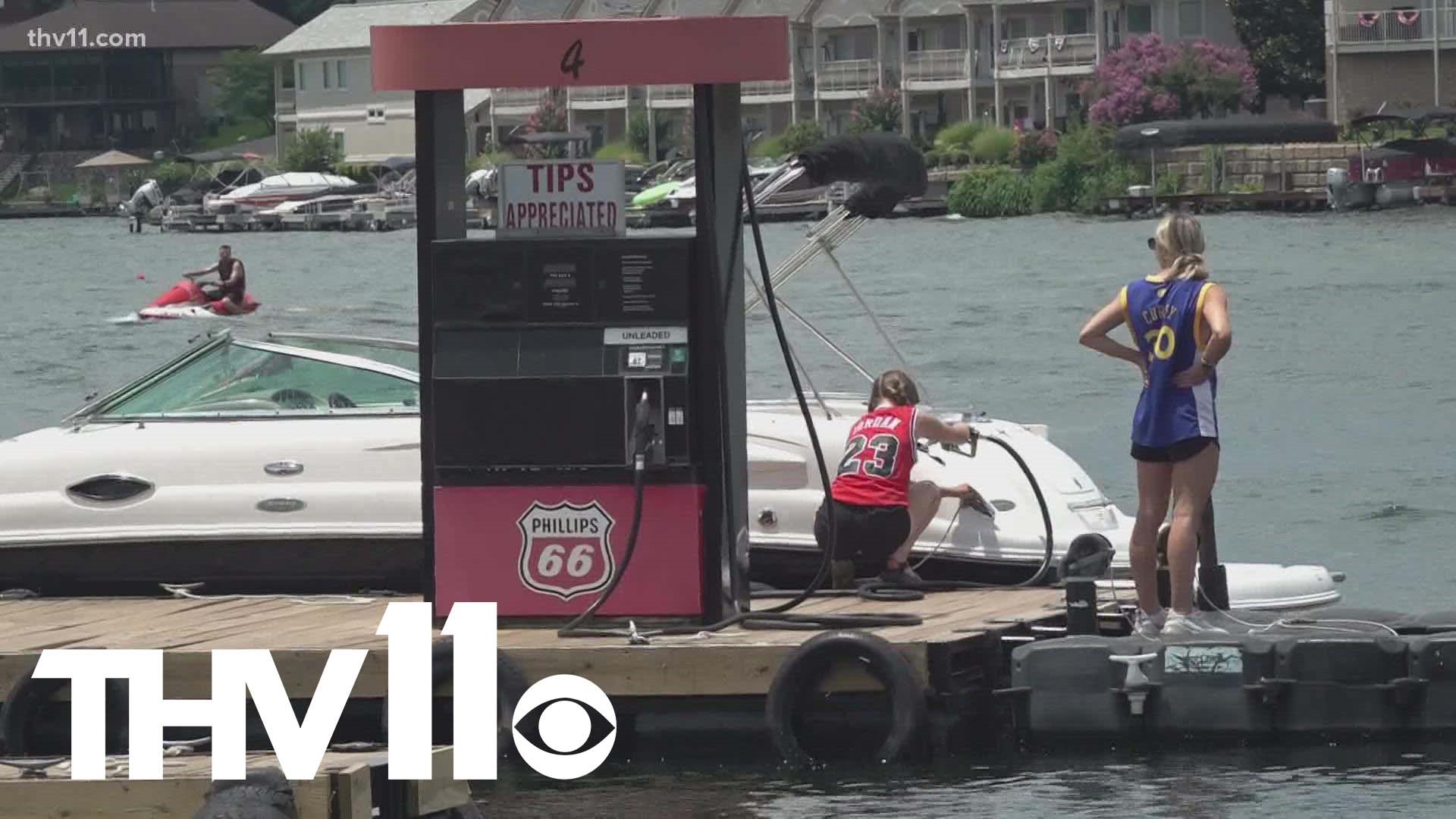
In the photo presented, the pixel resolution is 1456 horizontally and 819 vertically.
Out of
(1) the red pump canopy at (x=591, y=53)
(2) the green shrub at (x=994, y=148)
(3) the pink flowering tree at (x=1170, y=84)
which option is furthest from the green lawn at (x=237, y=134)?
(1) the red pump canopy at (x=591, y=53)

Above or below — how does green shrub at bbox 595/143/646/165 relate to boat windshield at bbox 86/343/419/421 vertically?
above

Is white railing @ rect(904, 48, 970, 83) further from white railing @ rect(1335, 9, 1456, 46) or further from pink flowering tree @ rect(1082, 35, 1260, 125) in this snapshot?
white railing @ rect(1335, 9, 1456, 46)

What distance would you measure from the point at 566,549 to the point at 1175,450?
249 cm

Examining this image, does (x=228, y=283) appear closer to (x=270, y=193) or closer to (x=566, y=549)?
(x=566, y=549)

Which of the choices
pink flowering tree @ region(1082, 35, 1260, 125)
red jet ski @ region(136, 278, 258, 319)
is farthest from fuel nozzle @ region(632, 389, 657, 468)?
pink flowering tree @ region(1082, 35, 1260, 125)

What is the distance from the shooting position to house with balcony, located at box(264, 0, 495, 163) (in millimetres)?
127688

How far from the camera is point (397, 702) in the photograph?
428 inches

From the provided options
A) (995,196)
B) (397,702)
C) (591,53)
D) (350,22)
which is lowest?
(397,702)

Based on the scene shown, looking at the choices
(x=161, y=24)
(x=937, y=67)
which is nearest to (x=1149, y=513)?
(x=937, y=67)

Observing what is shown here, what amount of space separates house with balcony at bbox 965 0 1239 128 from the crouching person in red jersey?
292ft

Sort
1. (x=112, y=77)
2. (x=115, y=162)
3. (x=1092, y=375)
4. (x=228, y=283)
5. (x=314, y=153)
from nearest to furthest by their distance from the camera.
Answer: (x=1092, y=375), (x=228, y=283), (x=314, y=153), (x=115, y=162), (x=112, y=77)

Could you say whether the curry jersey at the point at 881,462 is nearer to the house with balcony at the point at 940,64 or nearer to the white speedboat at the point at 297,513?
the white speedboat at the point at 297,513

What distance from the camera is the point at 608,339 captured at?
11.9m

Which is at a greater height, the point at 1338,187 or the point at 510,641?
the point at 1338,187
